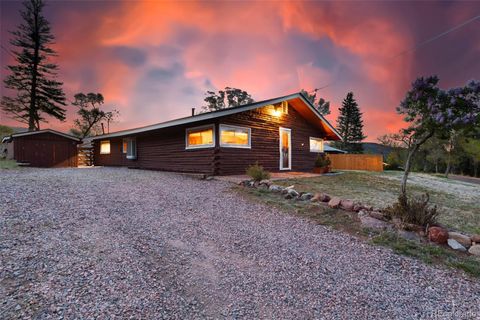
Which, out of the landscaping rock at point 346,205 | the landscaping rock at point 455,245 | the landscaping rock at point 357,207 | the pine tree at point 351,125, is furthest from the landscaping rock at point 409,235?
the pine tree at point 351,125

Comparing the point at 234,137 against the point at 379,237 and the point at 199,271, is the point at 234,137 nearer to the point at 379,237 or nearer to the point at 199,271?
the point at 379,237

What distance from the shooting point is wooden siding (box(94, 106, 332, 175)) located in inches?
358

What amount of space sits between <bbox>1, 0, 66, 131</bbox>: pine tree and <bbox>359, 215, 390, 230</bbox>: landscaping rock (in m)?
27.5

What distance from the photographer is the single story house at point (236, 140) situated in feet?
29.5

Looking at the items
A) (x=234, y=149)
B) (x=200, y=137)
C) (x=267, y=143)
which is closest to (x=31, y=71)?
(x=200, y=137)

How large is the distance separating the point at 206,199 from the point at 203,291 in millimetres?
3352

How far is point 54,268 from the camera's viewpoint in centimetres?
213

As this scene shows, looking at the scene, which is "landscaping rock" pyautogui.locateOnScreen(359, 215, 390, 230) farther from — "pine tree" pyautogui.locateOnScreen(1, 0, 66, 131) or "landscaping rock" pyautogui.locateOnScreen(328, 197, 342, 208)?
"pine tree" pyautogui.locateOnScreen(1, 0, 66, 131)

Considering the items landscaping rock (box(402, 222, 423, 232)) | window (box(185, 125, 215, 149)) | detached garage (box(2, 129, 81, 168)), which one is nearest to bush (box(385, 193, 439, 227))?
landscaping rock (box(402, 222, 423, 232))

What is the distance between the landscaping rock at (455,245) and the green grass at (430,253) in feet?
0.46

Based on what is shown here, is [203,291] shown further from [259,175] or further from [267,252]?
[259,175]

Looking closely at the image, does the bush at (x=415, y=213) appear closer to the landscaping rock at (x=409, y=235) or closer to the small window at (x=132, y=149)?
the landscaping rock at (x=409, y=235)

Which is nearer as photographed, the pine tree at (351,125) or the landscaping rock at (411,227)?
the landscaping rock at (411,227)

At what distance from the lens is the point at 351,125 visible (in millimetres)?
32500
